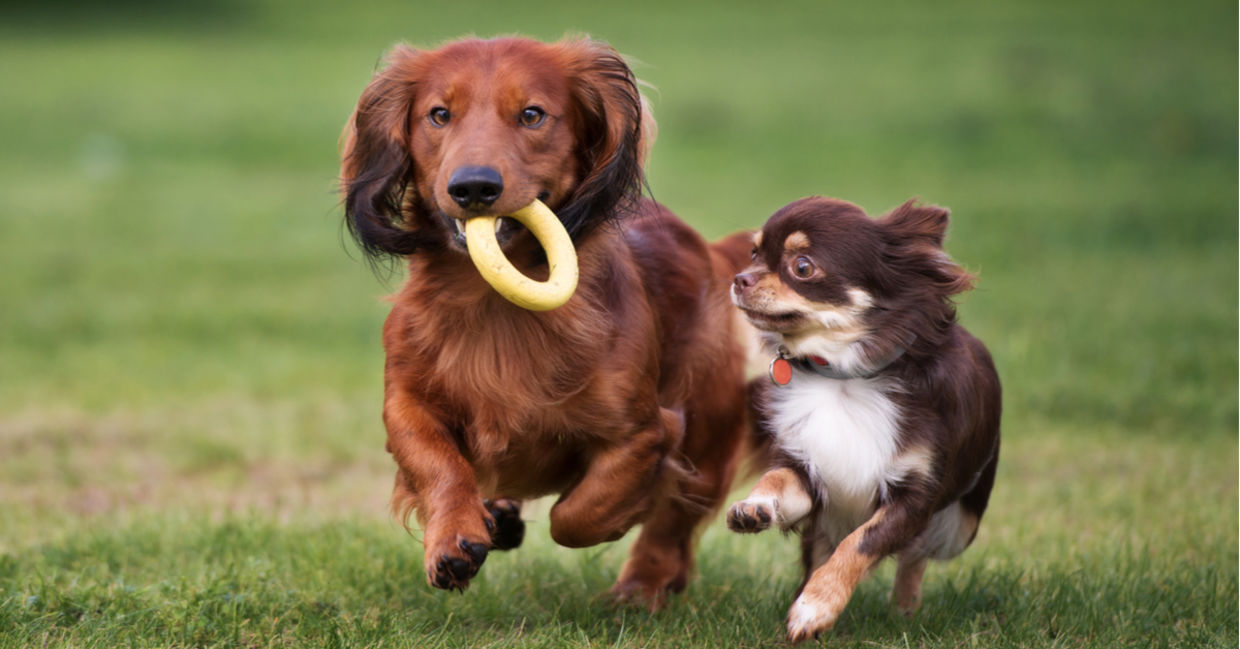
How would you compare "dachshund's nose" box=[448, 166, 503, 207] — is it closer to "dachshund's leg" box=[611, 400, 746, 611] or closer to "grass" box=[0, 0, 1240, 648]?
"grass" box=[0, 0, 1240, 648]

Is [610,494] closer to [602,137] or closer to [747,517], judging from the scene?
[747,517]

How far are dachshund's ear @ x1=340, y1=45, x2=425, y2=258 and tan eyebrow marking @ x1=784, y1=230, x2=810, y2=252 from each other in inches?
45.0

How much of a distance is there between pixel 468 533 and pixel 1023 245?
376 inches

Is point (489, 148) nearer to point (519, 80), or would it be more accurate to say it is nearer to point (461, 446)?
point (519, 80)

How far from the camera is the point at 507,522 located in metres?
5.04

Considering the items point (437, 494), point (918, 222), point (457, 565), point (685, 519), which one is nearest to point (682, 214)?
point (685, 519)

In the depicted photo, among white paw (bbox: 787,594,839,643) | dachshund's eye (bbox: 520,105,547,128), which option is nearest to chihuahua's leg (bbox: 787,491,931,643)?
white paw (bbox: 787,594,839,643)

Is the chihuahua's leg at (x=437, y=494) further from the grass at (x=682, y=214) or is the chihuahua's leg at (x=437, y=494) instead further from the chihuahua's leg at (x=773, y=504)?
the chihuahua's leg at (x=773, y=504)

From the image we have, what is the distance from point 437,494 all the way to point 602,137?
1225mm

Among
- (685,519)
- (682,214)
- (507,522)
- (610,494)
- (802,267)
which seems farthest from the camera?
(682,214)

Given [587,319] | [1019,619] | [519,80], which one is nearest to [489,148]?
[519,80]

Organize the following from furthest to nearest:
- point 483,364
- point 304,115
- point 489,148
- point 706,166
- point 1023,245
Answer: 1. point 304,115
2. point 706,166
3. point 1023,245
4. point 483,364
5. point 489,148

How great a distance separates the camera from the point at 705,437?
5000 mm

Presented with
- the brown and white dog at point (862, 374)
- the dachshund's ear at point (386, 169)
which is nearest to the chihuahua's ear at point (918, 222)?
the brown and white dog at point (862, 374)
